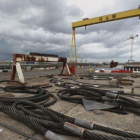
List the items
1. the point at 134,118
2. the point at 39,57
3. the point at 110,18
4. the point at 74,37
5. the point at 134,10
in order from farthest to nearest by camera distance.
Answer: the point at 74,37 < the point at 110,18 < the point at 134,10 < the point at 39,57 < the point at 134,118

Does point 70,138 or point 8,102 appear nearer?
point 70,138

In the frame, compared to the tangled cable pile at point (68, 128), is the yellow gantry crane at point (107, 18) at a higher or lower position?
higher

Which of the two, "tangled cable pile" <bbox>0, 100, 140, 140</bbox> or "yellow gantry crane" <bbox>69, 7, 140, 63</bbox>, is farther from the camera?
"yellow gantry crane" <bbox>69, 7, 140, 63</bbox>

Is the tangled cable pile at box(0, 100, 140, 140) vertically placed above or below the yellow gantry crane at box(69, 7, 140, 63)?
below

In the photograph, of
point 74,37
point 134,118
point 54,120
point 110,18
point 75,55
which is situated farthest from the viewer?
point 75,55

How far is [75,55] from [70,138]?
22.5 metres

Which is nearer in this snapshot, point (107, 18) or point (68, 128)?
point (68, 128)

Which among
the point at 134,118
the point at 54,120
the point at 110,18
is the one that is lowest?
the point at 134,118

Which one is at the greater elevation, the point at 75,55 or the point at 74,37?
the point at 74,37

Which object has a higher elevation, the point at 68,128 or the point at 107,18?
the point at 107,18

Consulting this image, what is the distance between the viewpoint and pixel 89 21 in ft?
58.1

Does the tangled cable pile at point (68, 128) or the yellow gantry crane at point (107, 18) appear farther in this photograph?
the yellow gantry crane at point (107, 18)

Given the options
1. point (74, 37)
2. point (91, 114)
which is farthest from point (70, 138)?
point (74, 37)

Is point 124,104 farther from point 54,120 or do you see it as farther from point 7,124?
point 7,124
